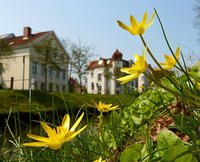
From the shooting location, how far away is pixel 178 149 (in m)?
0.42

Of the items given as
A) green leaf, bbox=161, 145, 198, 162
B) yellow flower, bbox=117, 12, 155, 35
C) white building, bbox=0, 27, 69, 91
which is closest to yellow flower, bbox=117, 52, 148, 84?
yellow flower, bbox=117, 12, 155, 35

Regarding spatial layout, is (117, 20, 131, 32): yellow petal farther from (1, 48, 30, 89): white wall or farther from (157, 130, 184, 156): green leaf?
(1, 48, 30, 89): white wall

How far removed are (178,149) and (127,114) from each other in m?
0.84

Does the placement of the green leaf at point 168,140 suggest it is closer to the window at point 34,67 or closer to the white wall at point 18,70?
the white wall at point 18,70

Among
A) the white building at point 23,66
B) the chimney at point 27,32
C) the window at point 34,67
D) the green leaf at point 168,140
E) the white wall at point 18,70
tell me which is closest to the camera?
the green leaf at point 168,140

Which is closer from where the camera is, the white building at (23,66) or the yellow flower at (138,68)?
the yellow flower at (138,68)

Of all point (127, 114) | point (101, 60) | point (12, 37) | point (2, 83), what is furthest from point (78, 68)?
point (127, 114)

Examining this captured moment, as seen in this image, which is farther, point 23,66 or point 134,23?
point 23,66

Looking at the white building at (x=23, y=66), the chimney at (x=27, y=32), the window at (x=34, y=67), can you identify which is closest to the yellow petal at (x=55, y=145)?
the white building at (x=23, y=66)

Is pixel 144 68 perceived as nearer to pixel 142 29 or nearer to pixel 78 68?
pixel 142 29

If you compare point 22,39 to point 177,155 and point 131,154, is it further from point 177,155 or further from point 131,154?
point 177,155

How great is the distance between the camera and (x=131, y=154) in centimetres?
51

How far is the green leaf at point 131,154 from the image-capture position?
1.65 feet

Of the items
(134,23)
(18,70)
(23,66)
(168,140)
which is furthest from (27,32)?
(168,140)
